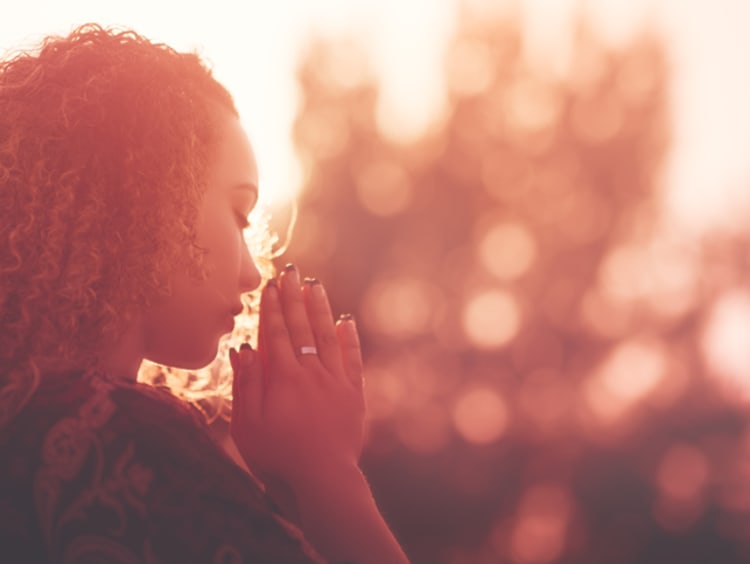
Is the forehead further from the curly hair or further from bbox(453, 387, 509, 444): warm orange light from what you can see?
bbox(453, 387, 509, 444): warm orange light

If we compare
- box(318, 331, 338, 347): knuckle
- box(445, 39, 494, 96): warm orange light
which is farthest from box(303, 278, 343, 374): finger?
box(445, 39, 494, 96): warm orange light

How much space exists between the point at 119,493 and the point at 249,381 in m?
0.60

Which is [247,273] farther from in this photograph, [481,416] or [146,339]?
[481,416]

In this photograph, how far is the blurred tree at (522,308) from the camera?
468 inches

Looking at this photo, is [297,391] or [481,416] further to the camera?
[481,416]

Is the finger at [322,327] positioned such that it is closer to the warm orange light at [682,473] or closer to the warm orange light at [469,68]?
the warm orange light at [469,68]

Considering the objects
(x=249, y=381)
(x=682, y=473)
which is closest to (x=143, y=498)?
(x=249, y=381)

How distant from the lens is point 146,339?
6.57 feet

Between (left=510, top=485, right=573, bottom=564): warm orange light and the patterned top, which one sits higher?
(left=510, top=485, right=573, bottom=564): warm orange light

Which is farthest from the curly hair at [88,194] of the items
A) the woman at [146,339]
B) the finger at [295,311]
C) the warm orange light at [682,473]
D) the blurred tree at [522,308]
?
the warm orange light at [682,473]

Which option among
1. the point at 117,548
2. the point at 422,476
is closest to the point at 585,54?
the point at 422,476

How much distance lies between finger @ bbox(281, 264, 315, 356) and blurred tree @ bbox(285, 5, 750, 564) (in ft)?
30.1

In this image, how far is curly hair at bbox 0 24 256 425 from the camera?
1842 mm

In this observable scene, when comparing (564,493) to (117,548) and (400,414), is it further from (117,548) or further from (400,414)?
(117,548)
